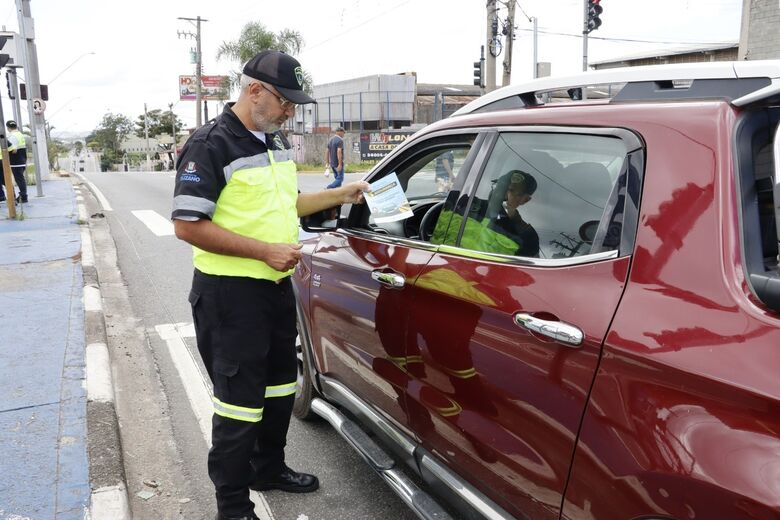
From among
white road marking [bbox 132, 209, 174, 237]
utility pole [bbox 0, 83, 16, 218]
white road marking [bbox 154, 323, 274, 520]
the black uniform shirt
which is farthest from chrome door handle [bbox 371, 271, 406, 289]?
utility pole [bbox 0, 83, 16, 218]

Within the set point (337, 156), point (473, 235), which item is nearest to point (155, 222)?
point (337, 156)

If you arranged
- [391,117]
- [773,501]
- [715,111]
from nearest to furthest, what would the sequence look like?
1. [773,501]
2. [715,111]
3. [391,117]

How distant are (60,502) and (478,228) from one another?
2272mm

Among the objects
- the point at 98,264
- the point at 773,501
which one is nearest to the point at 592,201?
the point at 773,501

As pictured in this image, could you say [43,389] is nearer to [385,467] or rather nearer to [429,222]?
[385,467]

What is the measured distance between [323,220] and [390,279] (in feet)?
2.74

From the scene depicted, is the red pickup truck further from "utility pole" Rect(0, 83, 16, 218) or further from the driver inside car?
"utility pole" Rect(0, 83, 16, 218)

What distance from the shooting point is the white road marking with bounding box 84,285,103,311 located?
6.19m

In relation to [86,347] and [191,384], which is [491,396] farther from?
[86,347]

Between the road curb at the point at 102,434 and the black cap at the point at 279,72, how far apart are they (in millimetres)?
2014

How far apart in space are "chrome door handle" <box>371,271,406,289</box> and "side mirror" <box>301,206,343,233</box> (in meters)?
0.64

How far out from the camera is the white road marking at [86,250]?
828 cm

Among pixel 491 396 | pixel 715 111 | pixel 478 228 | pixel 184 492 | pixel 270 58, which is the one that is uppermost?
pixel 270 58

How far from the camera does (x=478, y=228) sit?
2.43 meters
